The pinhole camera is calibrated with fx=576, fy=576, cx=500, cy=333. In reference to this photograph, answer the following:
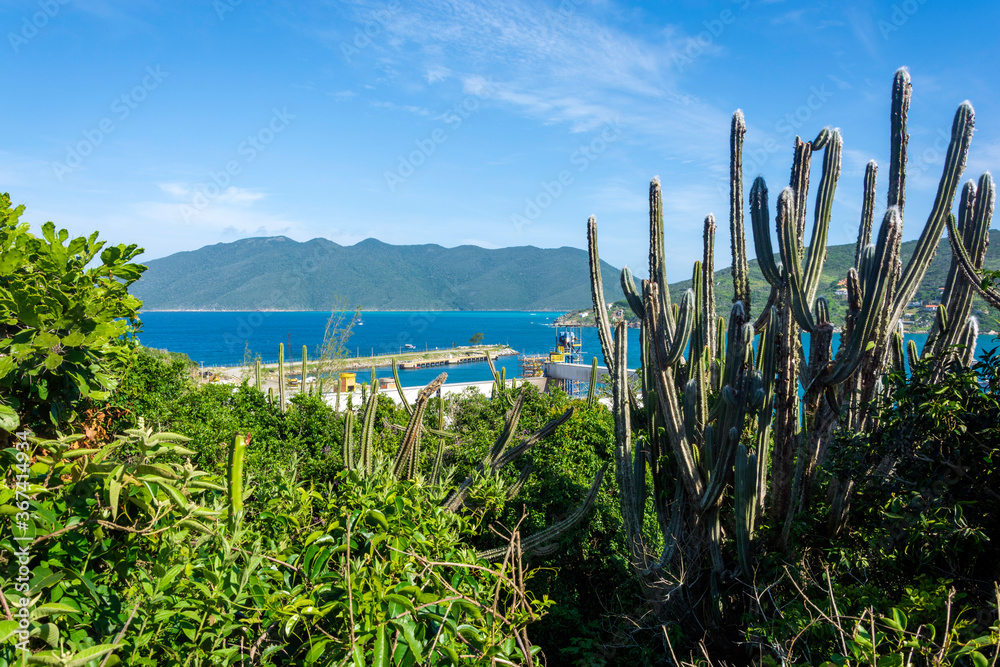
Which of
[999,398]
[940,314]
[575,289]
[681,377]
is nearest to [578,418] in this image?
[681,377]

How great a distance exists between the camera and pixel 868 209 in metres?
4.84

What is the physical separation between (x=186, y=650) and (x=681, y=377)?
4.26 meters

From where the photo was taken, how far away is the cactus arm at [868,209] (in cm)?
482

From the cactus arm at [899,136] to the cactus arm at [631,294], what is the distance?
78.5 inches

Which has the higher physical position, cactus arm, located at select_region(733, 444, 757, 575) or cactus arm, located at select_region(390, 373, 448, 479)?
cactus arm, located at select_region(390, 373, 448, 479)

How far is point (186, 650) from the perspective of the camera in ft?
4.72

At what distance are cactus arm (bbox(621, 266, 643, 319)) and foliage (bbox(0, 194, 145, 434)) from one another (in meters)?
3.55

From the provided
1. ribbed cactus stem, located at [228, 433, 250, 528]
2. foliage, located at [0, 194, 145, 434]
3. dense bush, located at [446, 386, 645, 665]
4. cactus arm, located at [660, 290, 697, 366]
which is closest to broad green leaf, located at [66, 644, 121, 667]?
ribbed cactus stem, located at [228, 433, 250, 528]

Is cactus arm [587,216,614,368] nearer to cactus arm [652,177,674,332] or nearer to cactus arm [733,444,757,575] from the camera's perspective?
cactus arm [652,177,674,332]

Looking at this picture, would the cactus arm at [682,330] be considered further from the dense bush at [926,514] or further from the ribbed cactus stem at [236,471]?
the ribbed cactus stem at [236,471]

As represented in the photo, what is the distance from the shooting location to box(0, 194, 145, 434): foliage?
1.63 m

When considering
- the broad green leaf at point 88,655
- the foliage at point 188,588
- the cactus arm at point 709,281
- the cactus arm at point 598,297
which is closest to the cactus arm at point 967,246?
the cactus arm at point 709,281

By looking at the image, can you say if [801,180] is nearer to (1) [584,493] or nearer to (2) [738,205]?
(2) [738,205]

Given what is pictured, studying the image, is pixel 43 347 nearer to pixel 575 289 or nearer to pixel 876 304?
pixel 876 304
